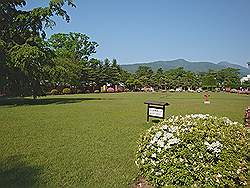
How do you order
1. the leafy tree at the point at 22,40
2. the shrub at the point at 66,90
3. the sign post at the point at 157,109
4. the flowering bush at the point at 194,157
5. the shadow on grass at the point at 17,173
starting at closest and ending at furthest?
the flowering bush at the point at 194,157
the shadow on grass at the point at 17,173
the sign post at the point at 157,109
the leafy tree at the point at 22,40
the shrub at the point at 66,90

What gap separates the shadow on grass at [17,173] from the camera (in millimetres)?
4992

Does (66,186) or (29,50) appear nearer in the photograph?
(66,186)

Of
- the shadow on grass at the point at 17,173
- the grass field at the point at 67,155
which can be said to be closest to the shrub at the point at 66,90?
the grass field at the point at 67,155

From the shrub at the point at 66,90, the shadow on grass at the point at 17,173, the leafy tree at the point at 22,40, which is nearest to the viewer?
the shadow on grass at the point at 17,173

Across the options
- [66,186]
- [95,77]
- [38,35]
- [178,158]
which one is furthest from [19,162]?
[95,77]

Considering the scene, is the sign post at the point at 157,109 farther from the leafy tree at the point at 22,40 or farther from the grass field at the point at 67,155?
the leafy tree at the point at 22,40

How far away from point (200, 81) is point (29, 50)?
66282 millimetres

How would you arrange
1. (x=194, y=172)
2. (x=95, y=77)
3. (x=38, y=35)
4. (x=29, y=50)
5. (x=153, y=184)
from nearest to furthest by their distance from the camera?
(x=194, y=172) → (x=153, y=184) → (x=29, y=50) → (x=38, y=35) → (x=95, y=77)

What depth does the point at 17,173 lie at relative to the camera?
5.50 meters

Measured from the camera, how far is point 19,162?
6207 mm

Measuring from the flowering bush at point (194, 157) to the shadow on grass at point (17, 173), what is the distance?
1.79 metres

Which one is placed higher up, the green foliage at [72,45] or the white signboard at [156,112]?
the green foliage at [72,45]

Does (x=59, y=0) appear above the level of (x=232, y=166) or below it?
above

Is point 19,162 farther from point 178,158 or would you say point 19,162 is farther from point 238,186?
point 238,186
